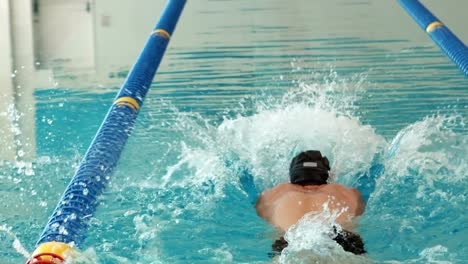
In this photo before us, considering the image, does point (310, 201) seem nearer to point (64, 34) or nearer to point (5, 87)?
point (5, 87)

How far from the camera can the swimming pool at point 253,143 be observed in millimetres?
2664

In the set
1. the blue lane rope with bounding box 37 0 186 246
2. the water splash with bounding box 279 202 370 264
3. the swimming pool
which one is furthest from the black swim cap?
the blue lane rope with bounding box 37 0 186 246

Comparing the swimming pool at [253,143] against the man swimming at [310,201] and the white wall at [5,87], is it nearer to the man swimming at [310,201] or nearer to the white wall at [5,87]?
the man swimming at [310,201]

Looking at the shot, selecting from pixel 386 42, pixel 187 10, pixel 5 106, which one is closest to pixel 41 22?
pixel 187 10

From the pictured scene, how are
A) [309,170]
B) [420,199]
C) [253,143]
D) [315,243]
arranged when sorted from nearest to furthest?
[315,243] → [309,170] → [420,199] → [253,143]

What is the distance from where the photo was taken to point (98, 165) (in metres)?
2.30

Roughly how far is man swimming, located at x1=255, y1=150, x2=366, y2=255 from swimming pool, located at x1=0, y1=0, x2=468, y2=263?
78mm

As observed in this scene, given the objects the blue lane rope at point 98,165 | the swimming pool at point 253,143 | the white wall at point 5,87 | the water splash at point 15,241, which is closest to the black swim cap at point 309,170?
the swimming pool at point 253,143

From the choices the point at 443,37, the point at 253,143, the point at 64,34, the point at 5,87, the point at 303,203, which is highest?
the point at 443,37

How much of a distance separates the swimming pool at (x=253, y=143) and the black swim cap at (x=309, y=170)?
0.22 m

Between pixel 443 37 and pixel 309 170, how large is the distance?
181 centimetres

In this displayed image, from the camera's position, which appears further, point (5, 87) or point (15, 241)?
point (5, 87)

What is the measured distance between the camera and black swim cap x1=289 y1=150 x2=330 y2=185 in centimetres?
282

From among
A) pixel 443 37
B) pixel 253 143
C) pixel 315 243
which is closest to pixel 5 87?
pixel 253 143
